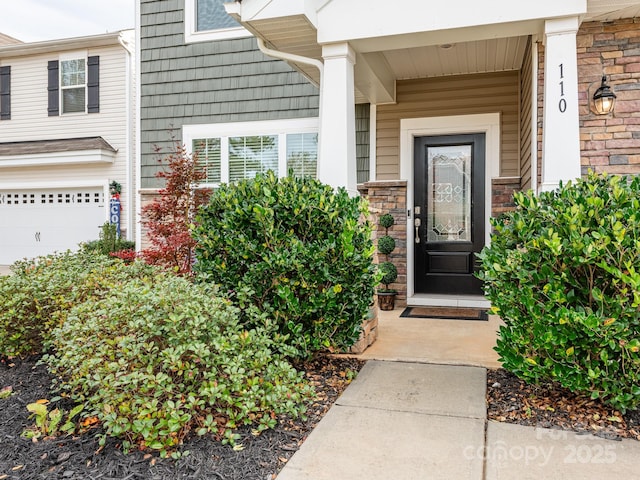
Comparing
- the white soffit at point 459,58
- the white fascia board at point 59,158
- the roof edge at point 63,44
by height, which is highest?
the roof edge at point 63,44

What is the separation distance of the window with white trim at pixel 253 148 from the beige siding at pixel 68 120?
9.46ft

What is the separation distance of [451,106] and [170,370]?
446 cm

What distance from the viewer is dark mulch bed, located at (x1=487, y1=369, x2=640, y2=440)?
2.38m

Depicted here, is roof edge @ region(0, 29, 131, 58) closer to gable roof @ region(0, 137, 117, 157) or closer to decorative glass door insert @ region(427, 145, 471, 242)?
gable roof @ region(0, 137, 117, 157)

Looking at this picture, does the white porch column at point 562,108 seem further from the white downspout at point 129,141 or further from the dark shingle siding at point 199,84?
the white downspout at point 129,141

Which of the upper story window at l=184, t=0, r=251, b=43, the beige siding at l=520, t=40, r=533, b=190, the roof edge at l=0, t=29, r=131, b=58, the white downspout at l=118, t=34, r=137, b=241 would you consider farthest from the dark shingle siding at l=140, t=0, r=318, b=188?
the beige siding at l=520, t=40, r=533, b=190

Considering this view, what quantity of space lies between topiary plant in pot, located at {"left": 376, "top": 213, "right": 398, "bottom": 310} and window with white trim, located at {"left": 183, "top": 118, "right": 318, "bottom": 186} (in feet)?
4.58

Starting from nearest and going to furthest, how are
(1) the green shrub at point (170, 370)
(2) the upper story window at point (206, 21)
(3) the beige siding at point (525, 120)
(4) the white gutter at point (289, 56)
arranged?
1. (1) the green shrub at point (170, 370)
2. (4) the white gutter at point (289, 56)
3. (3) the beige siding at point (525, 120)
4. (2) the upper story window at point (206, 21)

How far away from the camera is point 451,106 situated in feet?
18.3

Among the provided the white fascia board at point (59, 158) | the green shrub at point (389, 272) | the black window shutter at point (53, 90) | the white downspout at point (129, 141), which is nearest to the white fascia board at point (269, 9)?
the green shrub at point (389, 272)

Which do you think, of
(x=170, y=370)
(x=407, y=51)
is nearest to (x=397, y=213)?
(x=407, y=51)

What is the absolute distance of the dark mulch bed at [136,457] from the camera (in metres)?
1.97

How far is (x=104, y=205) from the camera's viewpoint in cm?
934

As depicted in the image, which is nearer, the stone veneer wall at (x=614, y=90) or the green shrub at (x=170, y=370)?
the green shrub at (x=170, y=370)
